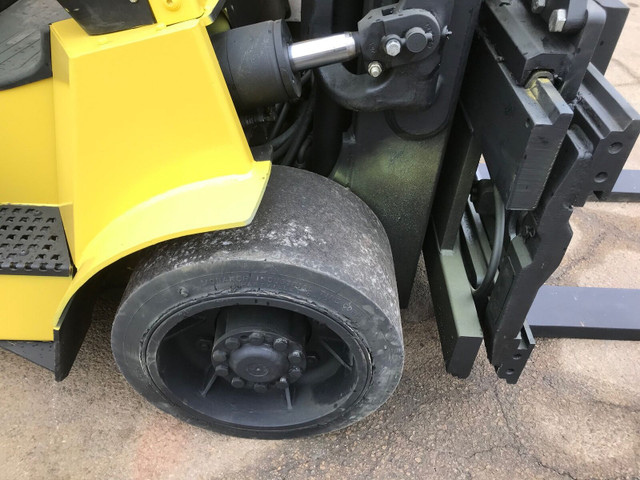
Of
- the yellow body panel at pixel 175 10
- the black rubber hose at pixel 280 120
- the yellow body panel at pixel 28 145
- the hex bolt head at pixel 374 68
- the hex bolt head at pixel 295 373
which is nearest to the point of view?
the yellow body panel at pixel 175 10

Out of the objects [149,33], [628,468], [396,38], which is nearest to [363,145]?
[396,38]

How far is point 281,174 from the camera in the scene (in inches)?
59.1

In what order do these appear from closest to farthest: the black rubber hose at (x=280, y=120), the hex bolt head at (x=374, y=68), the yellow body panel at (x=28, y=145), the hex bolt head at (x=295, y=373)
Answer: the hex bolt head at (x=374, y=68) < the yellow body panel at (x=28, y=145) < the hex bolt head at (x=295, y=373) < the black rubber hose at (x=280, y=120)

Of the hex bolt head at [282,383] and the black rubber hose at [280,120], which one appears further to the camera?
the black rubber hose at [280,120]

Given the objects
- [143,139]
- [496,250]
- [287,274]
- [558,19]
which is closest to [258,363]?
[287,274]

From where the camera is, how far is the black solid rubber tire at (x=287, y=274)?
1268mm

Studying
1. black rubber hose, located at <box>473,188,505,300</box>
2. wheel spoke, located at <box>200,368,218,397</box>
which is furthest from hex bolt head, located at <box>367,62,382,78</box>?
wheel spoke, located at <box>200,368,218,397</box>

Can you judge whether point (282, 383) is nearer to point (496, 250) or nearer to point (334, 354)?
point (334, 354)

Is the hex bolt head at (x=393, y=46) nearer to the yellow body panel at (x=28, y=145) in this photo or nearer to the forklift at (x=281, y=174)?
the forklift at (x=281, y=174)

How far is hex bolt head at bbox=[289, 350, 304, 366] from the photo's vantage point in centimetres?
148

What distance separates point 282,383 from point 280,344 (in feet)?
0.54

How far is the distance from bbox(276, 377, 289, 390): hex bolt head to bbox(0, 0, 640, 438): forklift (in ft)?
0.05

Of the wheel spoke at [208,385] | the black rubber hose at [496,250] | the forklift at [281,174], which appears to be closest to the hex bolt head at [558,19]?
the forklift at [281,174]

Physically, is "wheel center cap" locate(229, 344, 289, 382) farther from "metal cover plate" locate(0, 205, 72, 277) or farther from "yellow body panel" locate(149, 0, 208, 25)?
"yellow body panel" locate(149, 0, 208, 25)
